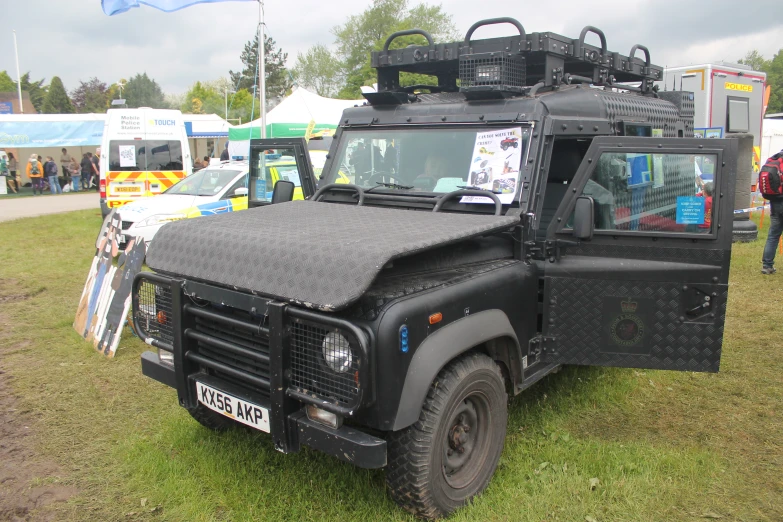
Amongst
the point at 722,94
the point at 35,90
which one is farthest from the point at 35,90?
the point at 722,94

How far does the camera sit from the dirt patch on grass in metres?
3.40

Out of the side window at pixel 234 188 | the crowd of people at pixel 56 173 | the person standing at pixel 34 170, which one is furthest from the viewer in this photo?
the crowd of people at pixel 56 173

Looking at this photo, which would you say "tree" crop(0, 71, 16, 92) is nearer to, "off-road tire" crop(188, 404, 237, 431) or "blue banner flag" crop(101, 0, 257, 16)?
"blue banner flag" crop(101, 0, 257, 16)

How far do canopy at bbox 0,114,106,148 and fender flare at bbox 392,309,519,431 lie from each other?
25.0 metres

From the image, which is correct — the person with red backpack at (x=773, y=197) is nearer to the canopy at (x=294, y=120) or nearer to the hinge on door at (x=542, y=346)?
the hinge on door at (x=542, y=346)

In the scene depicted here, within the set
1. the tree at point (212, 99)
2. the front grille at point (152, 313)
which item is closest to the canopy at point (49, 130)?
the front grille at point (152, 313)

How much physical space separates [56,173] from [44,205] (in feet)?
16.8

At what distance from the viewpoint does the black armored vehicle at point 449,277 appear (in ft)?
9.16

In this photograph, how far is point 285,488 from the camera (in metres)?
3.49

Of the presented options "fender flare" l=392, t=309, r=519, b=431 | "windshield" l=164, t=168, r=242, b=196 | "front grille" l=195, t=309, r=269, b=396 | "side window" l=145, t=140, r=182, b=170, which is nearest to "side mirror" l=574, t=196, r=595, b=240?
"fender flare" l=392, t=309, r=519, b=431

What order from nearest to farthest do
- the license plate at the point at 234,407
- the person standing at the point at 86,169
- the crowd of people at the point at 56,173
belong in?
the license plate at the point at 234,407 → the crowd of people at the point at 56,173 → the person standing at the point at 86,169

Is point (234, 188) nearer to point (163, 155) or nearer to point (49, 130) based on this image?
point (163, 155)

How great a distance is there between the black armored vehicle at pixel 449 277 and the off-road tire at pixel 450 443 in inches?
0.4

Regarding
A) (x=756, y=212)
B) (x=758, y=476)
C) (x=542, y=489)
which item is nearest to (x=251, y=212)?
(x=542, y=489)
